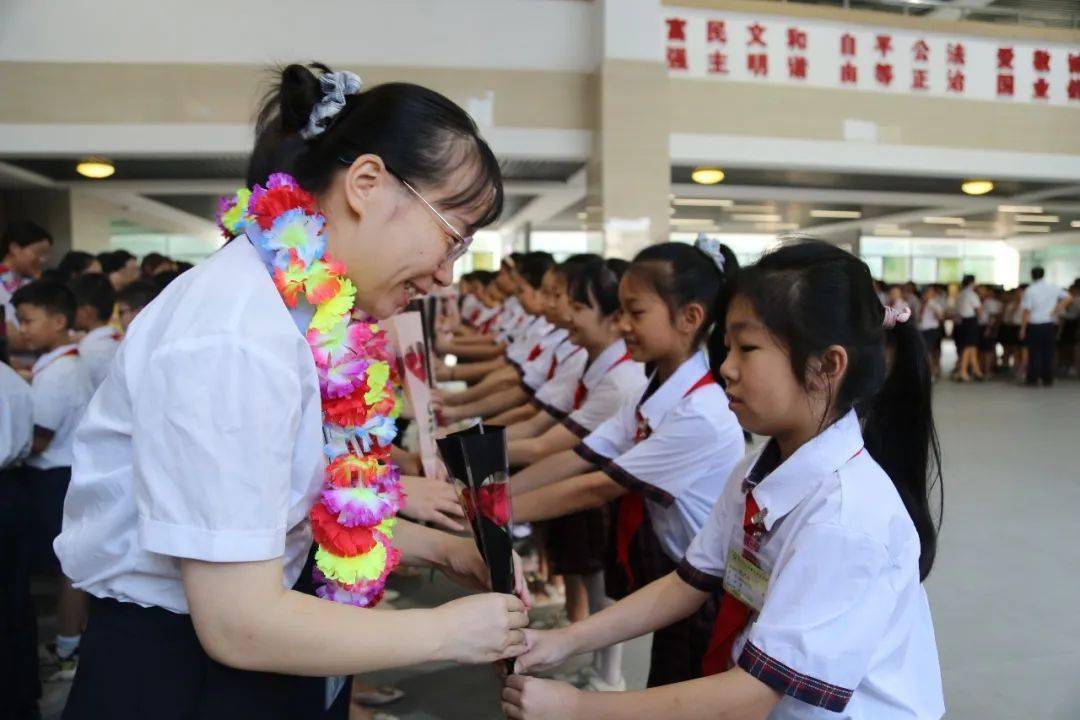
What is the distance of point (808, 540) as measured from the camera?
3.46 ft

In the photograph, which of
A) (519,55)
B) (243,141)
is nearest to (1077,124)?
(519,55)

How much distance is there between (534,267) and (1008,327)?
337 inches

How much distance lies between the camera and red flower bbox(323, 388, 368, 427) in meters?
1.12

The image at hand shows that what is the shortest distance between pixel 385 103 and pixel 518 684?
0.77 m

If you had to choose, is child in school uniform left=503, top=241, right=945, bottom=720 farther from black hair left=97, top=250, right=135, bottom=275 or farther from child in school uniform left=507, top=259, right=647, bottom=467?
black hair left=97, top=250, right=135, bottom=275

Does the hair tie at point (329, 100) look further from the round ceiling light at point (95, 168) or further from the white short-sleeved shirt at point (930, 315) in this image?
the white short-sleeved shirt at point (930, 315)

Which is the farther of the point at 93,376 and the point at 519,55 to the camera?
the point at 519,55

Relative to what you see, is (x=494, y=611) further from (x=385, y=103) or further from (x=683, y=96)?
(x=683, y=96)

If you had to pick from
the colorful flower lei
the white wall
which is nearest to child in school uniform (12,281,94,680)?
the colorful flower lei

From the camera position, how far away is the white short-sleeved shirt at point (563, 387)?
3309 millimetres

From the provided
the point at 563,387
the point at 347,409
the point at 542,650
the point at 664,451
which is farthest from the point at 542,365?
the point at 347,409

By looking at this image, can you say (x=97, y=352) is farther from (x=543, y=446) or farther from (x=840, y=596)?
(x=840, y=596)

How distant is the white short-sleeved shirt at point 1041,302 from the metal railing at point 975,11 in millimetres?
2884

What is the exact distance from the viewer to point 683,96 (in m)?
6.97
